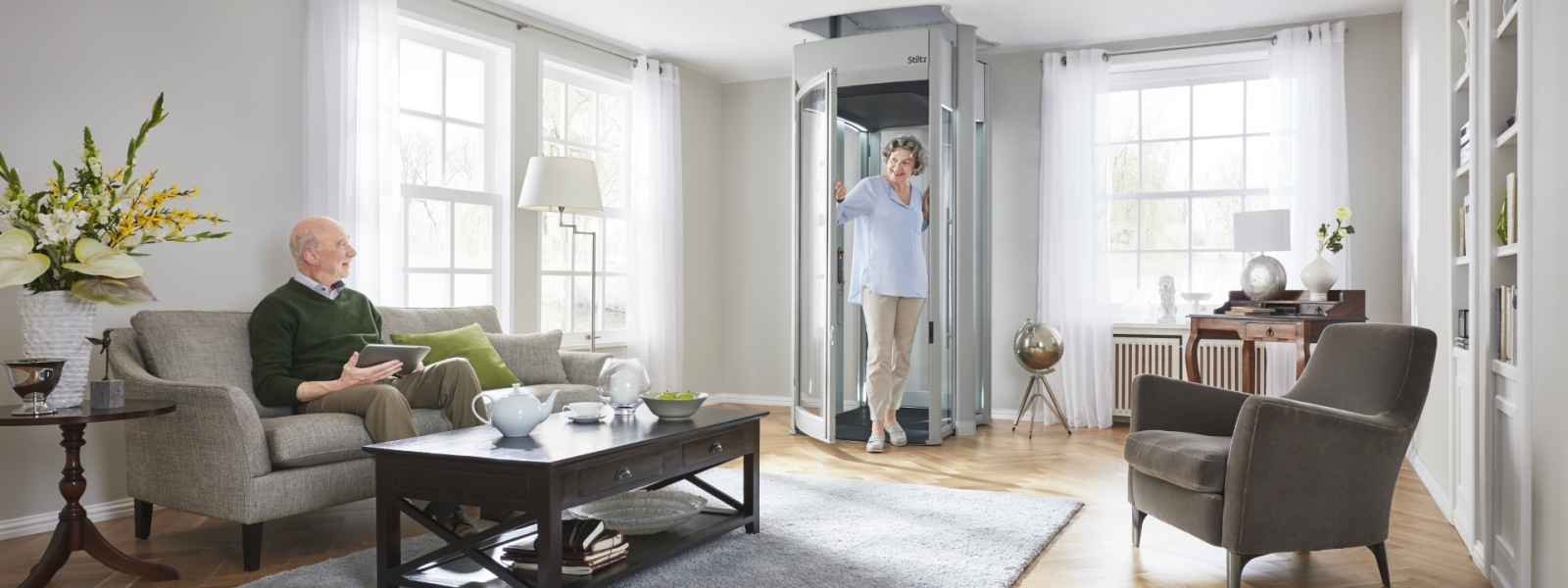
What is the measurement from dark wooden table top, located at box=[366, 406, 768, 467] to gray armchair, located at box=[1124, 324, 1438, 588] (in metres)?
1.31

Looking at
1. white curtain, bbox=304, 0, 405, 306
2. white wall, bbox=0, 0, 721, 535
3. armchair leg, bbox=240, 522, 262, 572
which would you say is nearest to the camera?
armchair leg, bbox=240, 522, 262, 572

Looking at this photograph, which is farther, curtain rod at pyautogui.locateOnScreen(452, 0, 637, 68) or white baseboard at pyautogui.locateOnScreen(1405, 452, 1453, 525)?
curtain rod at pyautogui.locateOnScreen(452, 0, 637, 68)

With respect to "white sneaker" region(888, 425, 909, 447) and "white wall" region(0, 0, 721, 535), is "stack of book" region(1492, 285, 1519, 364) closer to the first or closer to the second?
"white sneaker" region(888, 425, 909, 447)

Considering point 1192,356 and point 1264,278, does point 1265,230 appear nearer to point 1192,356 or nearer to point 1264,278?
point 1264,278

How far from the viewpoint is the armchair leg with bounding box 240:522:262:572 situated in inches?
112

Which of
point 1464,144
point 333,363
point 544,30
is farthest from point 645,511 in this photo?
point 544,30

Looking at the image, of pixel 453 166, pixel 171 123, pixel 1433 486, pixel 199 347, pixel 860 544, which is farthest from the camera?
pixel 453 166

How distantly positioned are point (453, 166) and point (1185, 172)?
4.20 metres

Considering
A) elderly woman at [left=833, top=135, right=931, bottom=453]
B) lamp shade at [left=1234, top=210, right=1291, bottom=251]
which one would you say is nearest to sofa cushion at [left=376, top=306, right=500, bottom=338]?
elderly woman at [left=833, top=135, right=931, bottom=453]

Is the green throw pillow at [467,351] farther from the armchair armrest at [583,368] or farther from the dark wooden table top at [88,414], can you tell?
the dark wooden table top at [88,414]

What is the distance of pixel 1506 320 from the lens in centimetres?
260

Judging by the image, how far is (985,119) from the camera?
239 inches

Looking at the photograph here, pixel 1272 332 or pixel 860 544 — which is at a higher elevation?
pixel 1272 332

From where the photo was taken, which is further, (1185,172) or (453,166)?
(1185,172)
